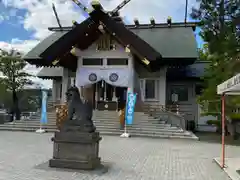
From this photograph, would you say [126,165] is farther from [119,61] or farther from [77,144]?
[119,61]

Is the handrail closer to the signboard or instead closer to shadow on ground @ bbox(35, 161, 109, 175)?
the signboard

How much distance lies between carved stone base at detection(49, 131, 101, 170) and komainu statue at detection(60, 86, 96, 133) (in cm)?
15

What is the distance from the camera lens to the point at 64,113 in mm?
15008

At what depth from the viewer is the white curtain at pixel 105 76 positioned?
1739 centimetres

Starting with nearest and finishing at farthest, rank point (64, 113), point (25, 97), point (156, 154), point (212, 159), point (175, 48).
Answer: point (212, 159)
point (156, 154)
point (64, 113)
point (175, 48)
point (25, 97)

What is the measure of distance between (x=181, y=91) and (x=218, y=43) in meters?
7.92

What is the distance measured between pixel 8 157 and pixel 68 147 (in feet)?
7.27

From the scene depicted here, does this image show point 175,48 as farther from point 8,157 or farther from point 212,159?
point 8,157

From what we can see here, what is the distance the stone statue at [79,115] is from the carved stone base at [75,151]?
0.16 m

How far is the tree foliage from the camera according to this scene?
43.5 feet

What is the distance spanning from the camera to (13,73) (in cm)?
2303

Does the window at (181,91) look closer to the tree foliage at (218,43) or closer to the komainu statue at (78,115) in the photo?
the tree foliage at (218,43)

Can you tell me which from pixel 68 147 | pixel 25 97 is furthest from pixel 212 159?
pixel 25 97

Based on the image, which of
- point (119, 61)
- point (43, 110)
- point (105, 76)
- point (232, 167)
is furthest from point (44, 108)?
point (232, 167)
